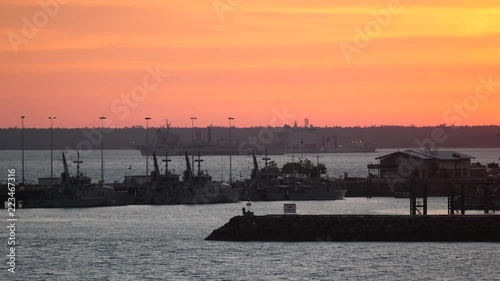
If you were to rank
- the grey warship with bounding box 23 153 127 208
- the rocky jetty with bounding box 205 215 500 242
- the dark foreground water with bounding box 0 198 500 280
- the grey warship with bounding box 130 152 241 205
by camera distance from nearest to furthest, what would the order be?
the dark foreground water with bounding box 0 198 500 280 < the rocky jetty with bounding box 205 215 500 242 < the grey warship with bounding box 23 153 127 208 < the grey warship with bounding box 130 152 241 205

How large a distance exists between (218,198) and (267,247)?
177 ft

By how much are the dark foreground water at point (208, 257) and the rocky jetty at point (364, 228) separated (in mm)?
1335

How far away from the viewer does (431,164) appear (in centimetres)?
13300

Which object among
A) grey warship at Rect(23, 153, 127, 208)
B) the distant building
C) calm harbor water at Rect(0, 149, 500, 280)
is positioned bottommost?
calm harbor water at Rect(0, 149, 500, 280)

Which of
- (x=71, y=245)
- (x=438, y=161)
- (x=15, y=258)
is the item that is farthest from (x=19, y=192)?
(x=15, y=258)

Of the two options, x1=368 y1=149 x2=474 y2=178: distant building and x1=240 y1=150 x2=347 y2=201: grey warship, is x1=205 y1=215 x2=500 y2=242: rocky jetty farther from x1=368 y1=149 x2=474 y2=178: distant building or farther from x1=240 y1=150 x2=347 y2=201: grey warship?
x1=240 y1=150 x2=347 y2=201: grey warship

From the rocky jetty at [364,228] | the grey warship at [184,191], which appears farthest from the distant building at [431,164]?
the rocky jetty at [364,228]

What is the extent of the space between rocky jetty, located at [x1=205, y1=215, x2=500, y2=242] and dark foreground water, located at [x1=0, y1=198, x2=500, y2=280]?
134 cm

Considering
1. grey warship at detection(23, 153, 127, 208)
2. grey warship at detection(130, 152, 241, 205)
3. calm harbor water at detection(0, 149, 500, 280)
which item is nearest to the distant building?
grey warship at detection(130, 152, 241, 205)

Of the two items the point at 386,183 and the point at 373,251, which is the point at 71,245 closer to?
the point at 373,251

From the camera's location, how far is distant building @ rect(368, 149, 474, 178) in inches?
5192

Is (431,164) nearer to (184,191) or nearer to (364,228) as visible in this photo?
(184,191)

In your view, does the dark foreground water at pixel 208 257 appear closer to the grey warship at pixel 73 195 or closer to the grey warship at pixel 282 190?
the grey warship at pixel 73 195

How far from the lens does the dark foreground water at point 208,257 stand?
219 feet
